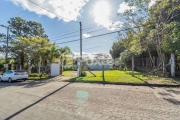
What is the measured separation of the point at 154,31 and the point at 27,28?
1235 inches

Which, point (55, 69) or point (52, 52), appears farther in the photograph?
point (52, 52)

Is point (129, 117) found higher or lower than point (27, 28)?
lower

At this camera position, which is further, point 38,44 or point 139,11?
point 38,44

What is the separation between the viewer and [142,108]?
497 centimetres

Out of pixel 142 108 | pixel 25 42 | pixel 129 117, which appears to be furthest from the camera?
pixel 25 42

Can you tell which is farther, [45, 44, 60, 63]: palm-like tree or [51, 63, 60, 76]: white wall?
[45, 44, 60, 63]: palm-like tree

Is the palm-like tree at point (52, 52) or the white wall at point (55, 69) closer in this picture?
the white wall at point (55, 69)

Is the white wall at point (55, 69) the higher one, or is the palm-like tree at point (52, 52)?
the palm-like tree at point (52, 52)

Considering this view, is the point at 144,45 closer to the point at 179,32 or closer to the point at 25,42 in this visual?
the point at 179,32

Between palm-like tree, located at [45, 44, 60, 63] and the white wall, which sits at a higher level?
palm-like tree, located at [45, 44, 60, 63]

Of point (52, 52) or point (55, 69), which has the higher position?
point (52, 52)

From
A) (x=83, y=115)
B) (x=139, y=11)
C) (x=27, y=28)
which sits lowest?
(x=83, y=115)

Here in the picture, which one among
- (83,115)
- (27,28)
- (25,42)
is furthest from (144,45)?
(27,28)

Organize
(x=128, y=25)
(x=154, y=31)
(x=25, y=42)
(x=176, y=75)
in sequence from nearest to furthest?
(x=176, y=75), (x=154, y=31), (x=128, y=25), (x=25, y=42)
